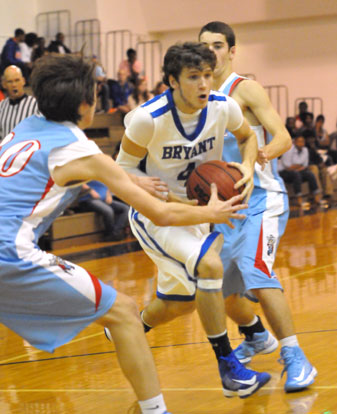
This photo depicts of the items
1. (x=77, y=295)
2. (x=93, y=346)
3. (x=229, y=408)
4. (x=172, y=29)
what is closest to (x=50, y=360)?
(x=93, y=346)

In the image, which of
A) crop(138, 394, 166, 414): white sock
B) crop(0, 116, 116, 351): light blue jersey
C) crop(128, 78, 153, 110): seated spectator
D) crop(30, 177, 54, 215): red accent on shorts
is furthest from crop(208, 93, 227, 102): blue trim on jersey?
crop(128, 78, 153, 110): seated spectator

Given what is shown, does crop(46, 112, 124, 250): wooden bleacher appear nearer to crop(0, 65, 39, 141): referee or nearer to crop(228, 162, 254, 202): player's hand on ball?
crop(0, 65, 39, 141): referee

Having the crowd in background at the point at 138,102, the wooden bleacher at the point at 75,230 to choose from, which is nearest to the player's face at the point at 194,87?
the wooden bleacher at the point at 75,230

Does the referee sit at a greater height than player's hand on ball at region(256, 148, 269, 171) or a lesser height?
lesser

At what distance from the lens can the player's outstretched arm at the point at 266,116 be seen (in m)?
4.10

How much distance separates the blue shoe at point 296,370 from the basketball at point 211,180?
0.84 metres

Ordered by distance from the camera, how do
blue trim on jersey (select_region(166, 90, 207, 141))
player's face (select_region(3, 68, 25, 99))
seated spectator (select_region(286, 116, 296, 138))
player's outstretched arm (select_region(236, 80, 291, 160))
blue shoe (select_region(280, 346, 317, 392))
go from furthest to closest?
1. seated spectator (select_region(286, 116, 296, 138))
2. player's face (select_region(3, 68, 25, 99))
3. player's outstretched arm (select_region(236, 80, 291, 160))
4. blue trim on jersey (select_region(166, 90, 207, 141))
5. blue shoe (select_region(280, 346, 317, 392))

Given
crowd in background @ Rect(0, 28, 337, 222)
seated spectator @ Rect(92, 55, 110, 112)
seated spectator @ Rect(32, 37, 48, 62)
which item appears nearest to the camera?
crowd in background @ Rect(0, 28, 337, 222)

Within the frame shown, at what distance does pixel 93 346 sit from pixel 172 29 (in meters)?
14.7

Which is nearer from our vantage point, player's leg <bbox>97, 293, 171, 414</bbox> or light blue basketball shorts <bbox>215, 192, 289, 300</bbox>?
player's leg <bbox>97, 293, 171, 414</bbox>

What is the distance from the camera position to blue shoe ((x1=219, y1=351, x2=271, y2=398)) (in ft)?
11.4

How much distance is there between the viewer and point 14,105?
8141 millimetres

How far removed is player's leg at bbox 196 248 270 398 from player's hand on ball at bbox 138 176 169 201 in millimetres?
357

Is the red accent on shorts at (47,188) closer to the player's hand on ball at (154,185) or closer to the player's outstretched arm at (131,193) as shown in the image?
the player's outstretched arm at (131,193)
